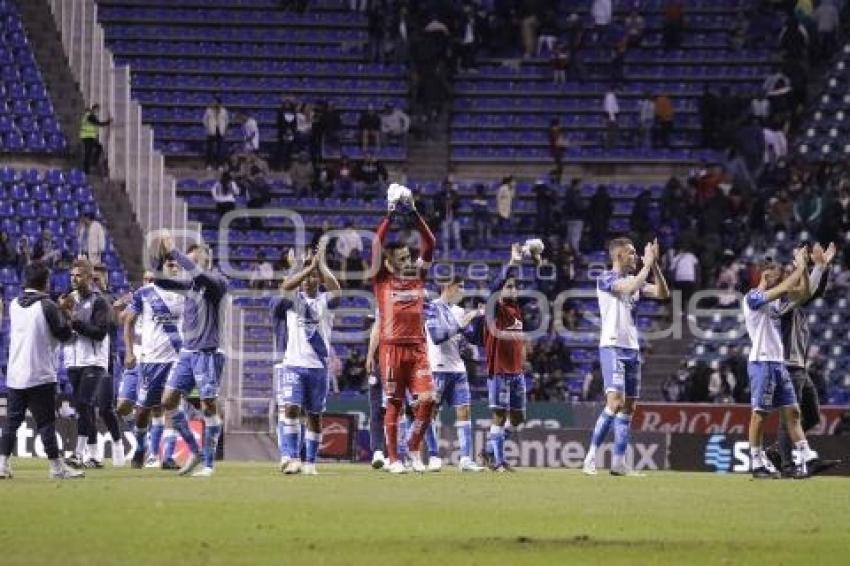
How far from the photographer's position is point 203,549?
15680 mm

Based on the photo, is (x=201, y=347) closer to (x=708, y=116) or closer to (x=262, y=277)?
(x=262, y=277)

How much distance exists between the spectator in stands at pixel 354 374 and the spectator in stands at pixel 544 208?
667 cm

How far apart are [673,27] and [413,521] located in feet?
116

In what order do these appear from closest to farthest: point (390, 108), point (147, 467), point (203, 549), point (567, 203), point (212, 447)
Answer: point (203, 549) → point (212, 447) → point (147, 467) → point (567, 203) → point (390, 108)

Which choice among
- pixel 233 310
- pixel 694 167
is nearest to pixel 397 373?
pixel 233 310

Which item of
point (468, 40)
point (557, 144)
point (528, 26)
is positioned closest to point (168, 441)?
point (557, 144)

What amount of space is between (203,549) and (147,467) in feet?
44.0

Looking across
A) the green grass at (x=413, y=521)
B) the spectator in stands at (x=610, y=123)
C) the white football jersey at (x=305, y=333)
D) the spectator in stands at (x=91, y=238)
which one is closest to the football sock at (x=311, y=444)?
the white football jersey at (x=305, y=333)

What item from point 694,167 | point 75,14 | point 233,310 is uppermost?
point 75,14

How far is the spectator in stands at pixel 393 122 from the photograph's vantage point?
50.5m

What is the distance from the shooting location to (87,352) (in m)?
29.3

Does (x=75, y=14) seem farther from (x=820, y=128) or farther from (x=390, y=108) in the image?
(x=820, y=128)

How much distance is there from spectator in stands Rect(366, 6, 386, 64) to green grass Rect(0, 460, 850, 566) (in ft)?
92.9

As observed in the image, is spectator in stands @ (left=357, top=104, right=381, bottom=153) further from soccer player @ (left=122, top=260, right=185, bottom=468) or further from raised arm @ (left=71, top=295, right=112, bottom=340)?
raised arm @ (left=71, top=295, right=112, bottom=340)
